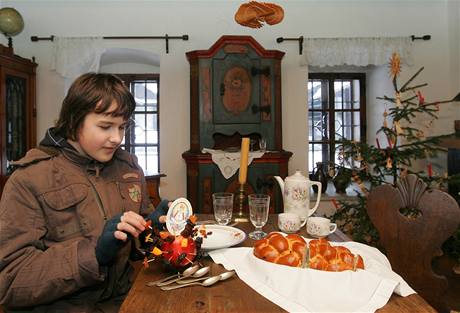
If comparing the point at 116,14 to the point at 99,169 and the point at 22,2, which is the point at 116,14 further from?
the point at 99,169

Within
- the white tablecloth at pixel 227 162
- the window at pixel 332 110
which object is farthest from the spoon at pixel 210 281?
the window at pixel 332 110

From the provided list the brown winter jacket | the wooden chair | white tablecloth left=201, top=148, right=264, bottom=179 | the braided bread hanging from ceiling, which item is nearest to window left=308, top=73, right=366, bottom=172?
white tablecloth left=201, top=148, right=264, bottom=179

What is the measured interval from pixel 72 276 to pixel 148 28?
9.80 feet

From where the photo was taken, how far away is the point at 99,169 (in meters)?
1.22

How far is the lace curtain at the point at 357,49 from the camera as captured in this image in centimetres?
346

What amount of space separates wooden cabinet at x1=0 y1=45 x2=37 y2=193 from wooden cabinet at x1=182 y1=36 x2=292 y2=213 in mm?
1434

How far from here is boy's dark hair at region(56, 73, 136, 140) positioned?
1.12m

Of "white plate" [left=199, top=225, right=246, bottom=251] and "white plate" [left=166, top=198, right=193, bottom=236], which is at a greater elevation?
"white plate" [left=166, top=198, right=193, bottom=236]

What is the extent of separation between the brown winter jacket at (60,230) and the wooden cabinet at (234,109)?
1.77m

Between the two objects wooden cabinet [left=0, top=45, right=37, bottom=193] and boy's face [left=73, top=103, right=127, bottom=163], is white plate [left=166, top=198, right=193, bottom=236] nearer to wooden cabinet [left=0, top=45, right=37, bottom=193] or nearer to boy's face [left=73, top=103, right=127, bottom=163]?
boy's face [left=73, top=103, right=127, bottom=163]

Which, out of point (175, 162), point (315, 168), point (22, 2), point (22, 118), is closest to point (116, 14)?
point (22, 2)

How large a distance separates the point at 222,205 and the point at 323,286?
59cm

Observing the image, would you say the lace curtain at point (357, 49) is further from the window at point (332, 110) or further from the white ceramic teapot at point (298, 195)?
the white ceramic teapot at point (298, 195)

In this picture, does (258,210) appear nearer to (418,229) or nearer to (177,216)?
(177,216)
